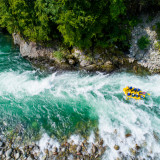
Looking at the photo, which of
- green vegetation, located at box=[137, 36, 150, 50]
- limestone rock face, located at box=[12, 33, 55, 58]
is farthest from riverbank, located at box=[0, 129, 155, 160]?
Answer: limestone rock face, located at box=[12, 33, 55, 58]

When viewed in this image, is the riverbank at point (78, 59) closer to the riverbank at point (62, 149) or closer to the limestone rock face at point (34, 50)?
the limestone rock face at point (34, 50)

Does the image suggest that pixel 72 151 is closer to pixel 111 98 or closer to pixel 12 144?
pixel 12 144

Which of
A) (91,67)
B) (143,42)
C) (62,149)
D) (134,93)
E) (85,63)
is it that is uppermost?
(143,42)

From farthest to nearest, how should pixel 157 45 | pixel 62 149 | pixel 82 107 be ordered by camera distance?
pixel 157 45
pixel 82 107
pixel 62 149

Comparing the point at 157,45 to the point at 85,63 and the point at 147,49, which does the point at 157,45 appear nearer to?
the point at 147,49

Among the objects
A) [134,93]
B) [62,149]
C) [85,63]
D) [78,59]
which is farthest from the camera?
[78,59]

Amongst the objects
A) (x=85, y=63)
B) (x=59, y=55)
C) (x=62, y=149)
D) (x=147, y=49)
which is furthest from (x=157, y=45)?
(x=62, y=149)

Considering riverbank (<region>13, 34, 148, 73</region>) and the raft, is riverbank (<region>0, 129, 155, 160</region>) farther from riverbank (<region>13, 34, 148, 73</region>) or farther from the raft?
riverbank (<region>13, 34, 148, 73</region>)
